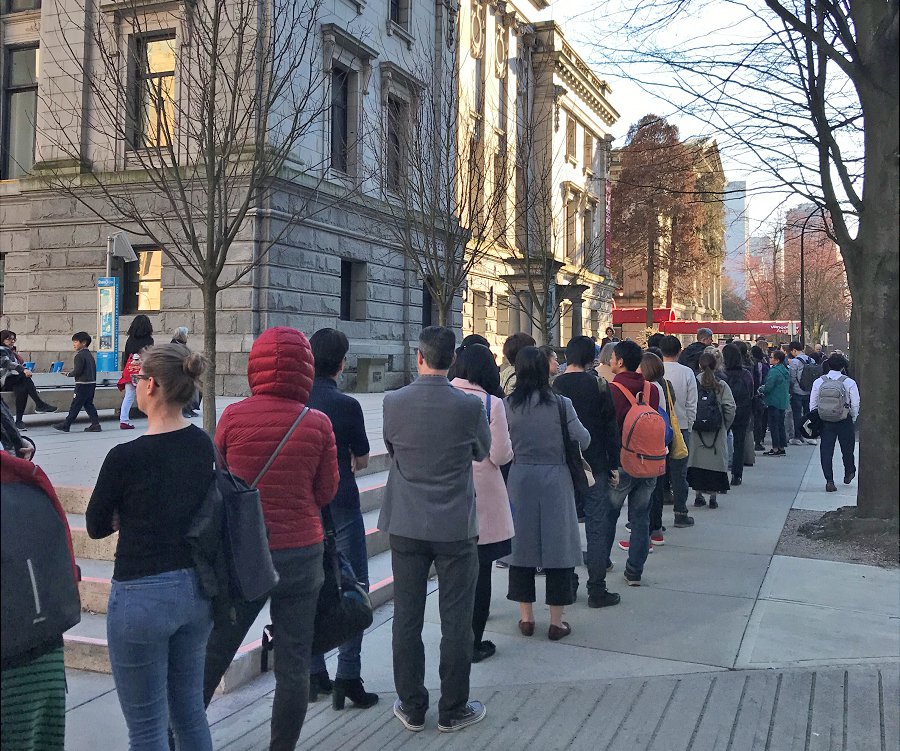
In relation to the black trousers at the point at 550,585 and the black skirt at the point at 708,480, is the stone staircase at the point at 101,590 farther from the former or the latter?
the black skirt at the point at 708,480

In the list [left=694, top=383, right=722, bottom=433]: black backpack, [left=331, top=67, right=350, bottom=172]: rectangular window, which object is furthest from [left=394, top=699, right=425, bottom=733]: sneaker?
[left=331, top=67, right=350, bottom=172]: rectangular window

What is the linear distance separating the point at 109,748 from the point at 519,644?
2.70 meters

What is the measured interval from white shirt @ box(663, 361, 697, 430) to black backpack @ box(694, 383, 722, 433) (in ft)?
1.08

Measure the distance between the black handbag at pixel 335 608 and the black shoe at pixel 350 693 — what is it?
2.98 ft

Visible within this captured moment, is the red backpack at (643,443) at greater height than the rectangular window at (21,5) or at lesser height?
lesser

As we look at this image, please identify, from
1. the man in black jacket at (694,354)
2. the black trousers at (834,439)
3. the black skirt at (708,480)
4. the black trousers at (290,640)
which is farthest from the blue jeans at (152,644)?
the black trousers at (834,439)

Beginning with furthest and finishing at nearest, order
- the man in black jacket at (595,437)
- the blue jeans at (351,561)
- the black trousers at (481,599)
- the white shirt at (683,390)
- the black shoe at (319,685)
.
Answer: the white shirt at (683,390) → the man in black jacket at (595,437) → the black trousers at (481,599) → the black shoe at (319,685) → the blue jeans at (351,561)

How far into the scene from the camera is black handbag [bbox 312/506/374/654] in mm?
3715

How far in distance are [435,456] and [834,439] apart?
30.3 feet

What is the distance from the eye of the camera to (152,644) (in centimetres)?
284

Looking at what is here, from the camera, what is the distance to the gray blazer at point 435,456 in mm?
4195

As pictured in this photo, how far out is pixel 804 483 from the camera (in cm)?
1228

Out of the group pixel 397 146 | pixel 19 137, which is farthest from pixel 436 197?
pixel 19 137

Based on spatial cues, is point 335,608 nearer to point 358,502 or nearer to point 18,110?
point 358,502
